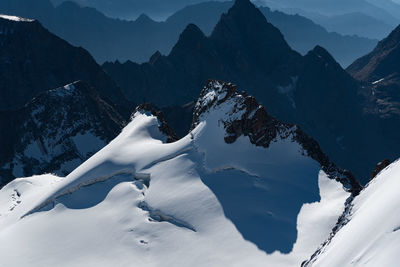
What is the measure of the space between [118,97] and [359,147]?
6266cm

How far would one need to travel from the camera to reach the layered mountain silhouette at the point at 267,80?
140375 mm

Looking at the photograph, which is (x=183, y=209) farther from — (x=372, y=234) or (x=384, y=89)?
(x=384, y=89)

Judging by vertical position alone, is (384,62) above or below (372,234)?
below

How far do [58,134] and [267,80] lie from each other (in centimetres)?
8682

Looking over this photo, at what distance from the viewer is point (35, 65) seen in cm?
10894

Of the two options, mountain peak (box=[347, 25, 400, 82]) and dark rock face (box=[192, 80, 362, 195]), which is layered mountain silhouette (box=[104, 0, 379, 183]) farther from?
dark rock face (box=[192, 80, 362, 195])

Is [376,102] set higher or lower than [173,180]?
lower

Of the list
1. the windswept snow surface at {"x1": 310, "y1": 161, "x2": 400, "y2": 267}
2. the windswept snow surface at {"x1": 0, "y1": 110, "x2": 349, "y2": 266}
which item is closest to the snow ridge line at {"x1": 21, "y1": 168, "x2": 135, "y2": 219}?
the windswept snow surface at {"x1": 0, "y1": 110, "x2": 349, "y2": 266}

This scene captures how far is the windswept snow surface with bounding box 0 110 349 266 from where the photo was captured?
76.9 feet

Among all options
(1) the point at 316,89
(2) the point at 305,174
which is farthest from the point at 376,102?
(2) the point at 305,174

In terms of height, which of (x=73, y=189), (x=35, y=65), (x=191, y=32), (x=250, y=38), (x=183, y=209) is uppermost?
(x=183, y=209)

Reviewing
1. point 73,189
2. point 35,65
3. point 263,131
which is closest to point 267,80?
point 35,65

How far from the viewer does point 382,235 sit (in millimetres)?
15562

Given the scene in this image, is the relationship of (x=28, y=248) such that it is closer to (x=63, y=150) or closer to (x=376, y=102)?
(x=63, y=150)
